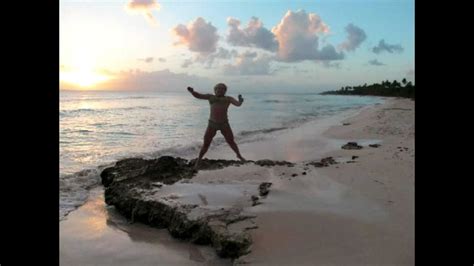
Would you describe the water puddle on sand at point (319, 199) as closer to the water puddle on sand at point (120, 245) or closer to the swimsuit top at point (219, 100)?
the water puddle on sand at point (120, 245)

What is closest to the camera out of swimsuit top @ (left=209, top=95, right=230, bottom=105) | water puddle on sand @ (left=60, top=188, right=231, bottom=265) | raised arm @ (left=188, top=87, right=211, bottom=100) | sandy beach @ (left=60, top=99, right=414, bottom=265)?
sandy beach @ (left=60, top=99, right=414, bottom=265)

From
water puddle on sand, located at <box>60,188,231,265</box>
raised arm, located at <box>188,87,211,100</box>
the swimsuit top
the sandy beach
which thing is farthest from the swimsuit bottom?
water puddle on sand, located at <box>60,188,231,265</box>

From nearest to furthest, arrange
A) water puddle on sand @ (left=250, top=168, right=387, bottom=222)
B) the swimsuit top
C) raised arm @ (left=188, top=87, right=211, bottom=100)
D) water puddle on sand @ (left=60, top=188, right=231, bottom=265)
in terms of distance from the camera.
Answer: water puddle on sand @ (left=60, top=188, right=231, bottom=265)
water puddle on sand @ (left=250, top=168, right=387, bottom=222)
raised arm @ (left=188, top=87, right=211, bottom=100)
the swimsuit top

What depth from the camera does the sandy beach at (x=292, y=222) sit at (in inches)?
137

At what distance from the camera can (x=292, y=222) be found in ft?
13.5

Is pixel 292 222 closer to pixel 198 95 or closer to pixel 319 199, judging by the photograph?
pixel 319 199

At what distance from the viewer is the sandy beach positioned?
3488mm

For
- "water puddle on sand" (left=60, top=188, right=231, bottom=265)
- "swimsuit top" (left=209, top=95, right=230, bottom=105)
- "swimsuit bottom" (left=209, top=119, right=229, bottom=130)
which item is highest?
"swimsuit top" (left=209, top=95, right=230, bottom=105)

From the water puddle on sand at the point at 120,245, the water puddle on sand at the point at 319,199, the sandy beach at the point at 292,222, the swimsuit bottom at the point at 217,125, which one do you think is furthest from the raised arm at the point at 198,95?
the water puddle on sand at the point at 120,245

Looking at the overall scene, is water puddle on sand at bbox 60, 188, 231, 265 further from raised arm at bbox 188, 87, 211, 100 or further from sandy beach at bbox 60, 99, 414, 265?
raised arm at bbox 188, 87, 211, 100
